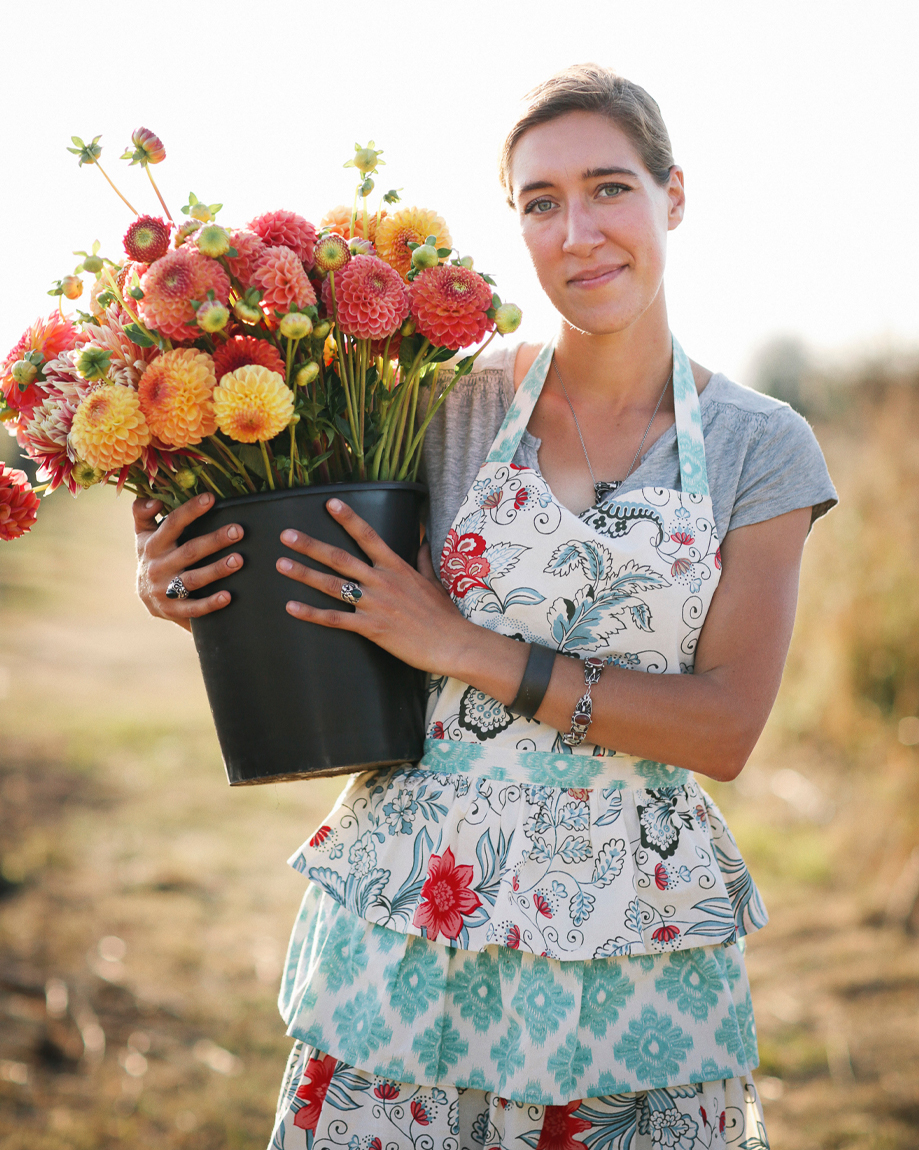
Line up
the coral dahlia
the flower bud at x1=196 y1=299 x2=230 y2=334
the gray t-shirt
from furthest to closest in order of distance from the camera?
the gray t-shirt → the coral dahlia → the flower bud at x1=196 y1=299 x2=230 y2=334

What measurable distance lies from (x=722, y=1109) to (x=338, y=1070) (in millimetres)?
586

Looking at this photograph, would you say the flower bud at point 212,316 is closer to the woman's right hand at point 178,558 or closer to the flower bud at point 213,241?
the flower bud at point 213,241

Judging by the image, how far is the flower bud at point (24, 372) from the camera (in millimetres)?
1401

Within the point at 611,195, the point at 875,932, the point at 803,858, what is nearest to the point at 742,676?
the point at 611,195

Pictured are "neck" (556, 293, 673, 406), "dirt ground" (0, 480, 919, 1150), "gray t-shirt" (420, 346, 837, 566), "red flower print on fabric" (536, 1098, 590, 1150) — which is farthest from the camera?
"dirt ground" (0, 480, 919, 1150)

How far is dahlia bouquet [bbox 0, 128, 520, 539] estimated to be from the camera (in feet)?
4.31

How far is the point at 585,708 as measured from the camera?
4.80 ft

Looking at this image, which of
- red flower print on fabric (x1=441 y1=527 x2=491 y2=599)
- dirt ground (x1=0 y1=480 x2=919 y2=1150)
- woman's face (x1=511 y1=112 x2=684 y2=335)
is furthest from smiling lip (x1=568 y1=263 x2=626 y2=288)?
dirt ground (x1=0 y1=480 x2=919 y2=1150)

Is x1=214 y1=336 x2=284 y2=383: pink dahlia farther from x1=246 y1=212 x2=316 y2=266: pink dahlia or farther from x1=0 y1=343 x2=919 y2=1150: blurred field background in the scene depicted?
x1=0 y1=343 x2=919 y2=1150: blurred field background

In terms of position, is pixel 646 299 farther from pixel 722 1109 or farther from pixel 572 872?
Result: pixel 722 1109

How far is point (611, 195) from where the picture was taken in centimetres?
161

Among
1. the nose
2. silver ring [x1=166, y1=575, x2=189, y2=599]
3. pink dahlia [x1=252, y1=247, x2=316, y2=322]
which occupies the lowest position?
silver ring [x1=166, y1=575, x2=189, y2=599]

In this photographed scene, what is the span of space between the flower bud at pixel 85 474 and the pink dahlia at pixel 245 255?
33 centimetres

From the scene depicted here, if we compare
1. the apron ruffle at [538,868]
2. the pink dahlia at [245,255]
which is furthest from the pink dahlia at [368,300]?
the apron ruffle at [538,868]
